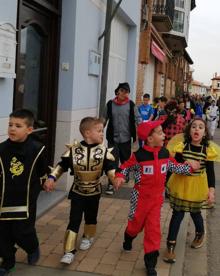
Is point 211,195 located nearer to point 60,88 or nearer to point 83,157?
point 83,157

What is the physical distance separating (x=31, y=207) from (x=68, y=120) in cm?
334

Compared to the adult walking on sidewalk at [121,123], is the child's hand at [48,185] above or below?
below

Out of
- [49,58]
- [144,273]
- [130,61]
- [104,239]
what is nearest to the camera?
[144,273]

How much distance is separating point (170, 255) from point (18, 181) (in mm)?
1826

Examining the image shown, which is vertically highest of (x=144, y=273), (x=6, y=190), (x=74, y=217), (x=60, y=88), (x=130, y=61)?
(x=130, y=61)

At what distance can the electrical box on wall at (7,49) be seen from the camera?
5.07 meters

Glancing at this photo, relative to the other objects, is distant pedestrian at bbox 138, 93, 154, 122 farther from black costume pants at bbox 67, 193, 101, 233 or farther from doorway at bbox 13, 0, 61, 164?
black costume pants at bbox 67, 193, 101, 233

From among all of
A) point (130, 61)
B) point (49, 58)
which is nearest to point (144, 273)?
point (49, 58)

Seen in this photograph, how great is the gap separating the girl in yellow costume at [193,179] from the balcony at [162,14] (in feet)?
51.5

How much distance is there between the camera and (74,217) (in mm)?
4820

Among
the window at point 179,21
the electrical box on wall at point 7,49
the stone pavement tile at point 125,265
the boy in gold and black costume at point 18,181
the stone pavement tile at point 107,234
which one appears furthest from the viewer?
the window at point 179,21

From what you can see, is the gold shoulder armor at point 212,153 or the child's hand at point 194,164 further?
the gold shoulder armor at point 212,153

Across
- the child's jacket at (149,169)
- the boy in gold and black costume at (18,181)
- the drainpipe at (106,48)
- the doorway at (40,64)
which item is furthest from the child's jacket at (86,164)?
the drainpipe at (106,48)

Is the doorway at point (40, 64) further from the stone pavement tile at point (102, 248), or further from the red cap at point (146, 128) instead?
the red cap at point (146, 128)
